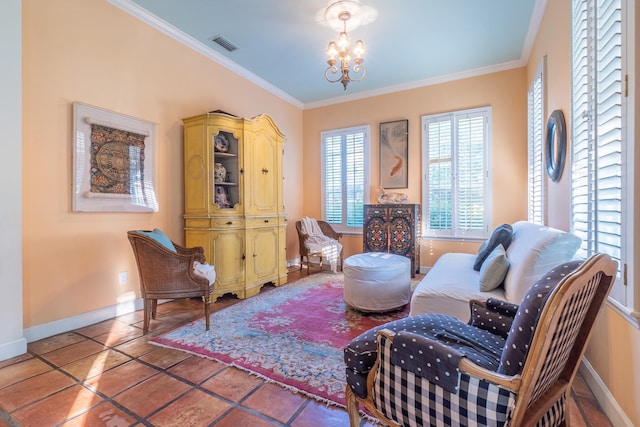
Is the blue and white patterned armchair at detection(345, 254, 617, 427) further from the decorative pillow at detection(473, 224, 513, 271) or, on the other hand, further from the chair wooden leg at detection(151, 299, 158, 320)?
Answer: the chair wooden leg at detection(151, 299, 158, 320)

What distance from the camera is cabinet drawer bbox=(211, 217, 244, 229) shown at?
335 centimetres

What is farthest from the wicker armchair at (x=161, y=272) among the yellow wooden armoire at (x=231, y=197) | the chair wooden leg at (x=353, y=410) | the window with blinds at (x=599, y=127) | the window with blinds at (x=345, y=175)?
the window with blinds at (x=345, y=175)

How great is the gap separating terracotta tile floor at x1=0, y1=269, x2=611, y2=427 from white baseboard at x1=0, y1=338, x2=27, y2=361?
0.05 metres

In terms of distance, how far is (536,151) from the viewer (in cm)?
340

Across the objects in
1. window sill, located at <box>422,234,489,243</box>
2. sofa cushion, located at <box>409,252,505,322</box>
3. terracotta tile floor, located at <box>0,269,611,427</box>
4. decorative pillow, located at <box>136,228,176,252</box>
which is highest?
decorative pillow, located at <box>136,228,176,252</box>

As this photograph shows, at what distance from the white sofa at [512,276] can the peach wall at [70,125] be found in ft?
9.52

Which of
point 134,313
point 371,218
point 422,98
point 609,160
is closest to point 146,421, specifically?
point 134,313

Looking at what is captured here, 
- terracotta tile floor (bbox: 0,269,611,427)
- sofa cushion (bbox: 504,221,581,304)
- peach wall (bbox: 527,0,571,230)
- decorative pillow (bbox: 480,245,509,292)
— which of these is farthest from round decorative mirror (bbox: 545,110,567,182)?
terracotta tile floor (bbox: 0,269,611,427)

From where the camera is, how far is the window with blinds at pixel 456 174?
4410mm

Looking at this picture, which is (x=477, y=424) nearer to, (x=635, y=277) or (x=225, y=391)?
(x=635, y=277)

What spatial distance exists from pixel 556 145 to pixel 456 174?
6.76 feet

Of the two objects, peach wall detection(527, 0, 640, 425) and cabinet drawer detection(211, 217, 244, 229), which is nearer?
peach wall detection(527, 0, 640, 425)

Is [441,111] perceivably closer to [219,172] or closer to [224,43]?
[224,43]

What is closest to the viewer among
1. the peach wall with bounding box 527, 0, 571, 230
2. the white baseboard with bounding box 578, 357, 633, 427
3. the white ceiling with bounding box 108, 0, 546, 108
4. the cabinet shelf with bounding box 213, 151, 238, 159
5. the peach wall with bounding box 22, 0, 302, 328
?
the white baseboard with bounding box 578, 357, 633, 427
